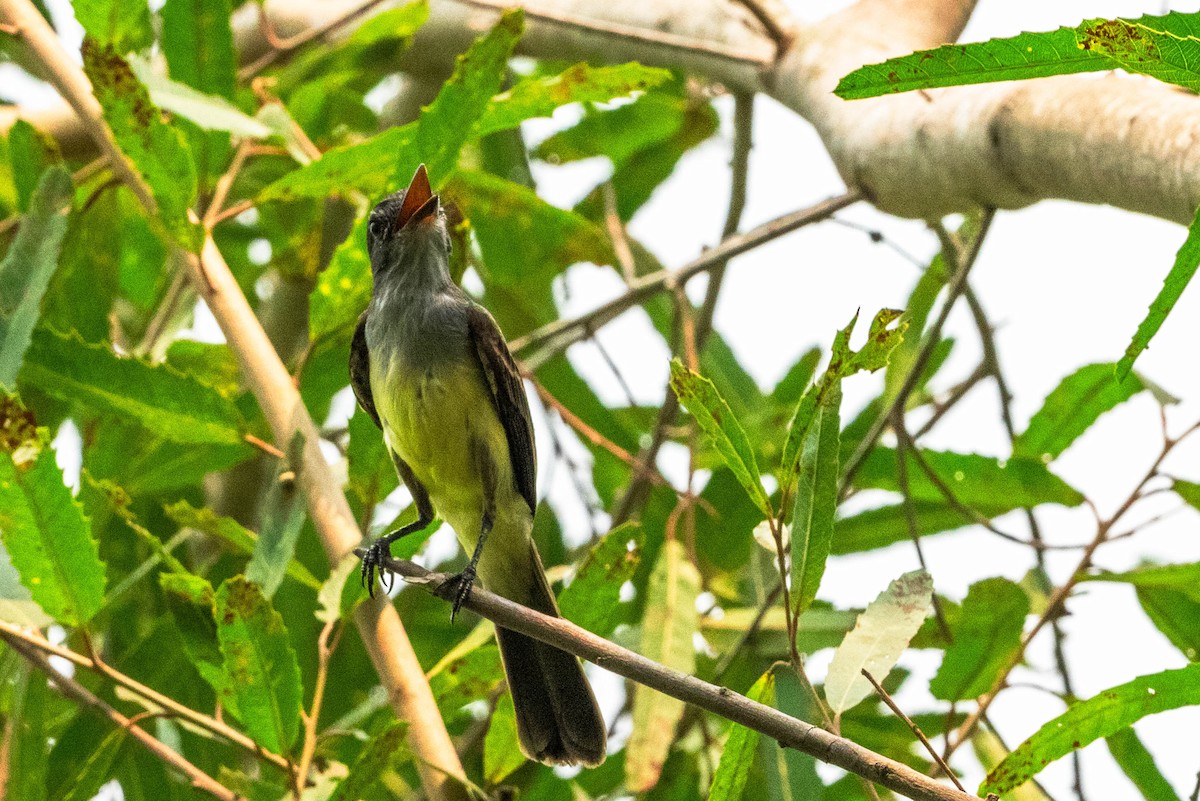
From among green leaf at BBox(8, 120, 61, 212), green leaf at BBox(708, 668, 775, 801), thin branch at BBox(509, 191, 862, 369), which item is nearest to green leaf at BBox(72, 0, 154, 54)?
green leaf at BBox(8, 120, 61, 212)

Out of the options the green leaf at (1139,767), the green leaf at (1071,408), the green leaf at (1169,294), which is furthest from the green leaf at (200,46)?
the green leaf at (1139,767)

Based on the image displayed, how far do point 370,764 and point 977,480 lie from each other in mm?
1986

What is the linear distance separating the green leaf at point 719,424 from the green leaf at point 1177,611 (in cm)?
174

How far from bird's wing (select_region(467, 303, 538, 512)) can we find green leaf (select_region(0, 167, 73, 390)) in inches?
39.4

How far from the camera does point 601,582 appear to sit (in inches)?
115

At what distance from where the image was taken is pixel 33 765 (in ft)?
9.97

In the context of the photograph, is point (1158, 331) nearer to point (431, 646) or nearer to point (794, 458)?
point (794, 458)

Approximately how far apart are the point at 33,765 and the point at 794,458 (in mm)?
1980

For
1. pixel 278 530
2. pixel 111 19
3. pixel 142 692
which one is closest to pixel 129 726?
pixel 142 692

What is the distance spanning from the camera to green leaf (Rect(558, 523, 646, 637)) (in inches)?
113

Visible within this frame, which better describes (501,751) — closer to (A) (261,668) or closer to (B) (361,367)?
(A) (261,668)

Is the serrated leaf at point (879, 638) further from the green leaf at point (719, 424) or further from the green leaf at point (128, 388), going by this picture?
the green leaf at point (128, 388)

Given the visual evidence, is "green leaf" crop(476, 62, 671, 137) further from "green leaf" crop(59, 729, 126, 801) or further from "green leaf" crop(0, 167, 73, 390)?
"green leaf" crop(59, 729, 126, 801)

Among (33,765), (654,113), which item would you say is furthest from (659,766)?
(654,113)
